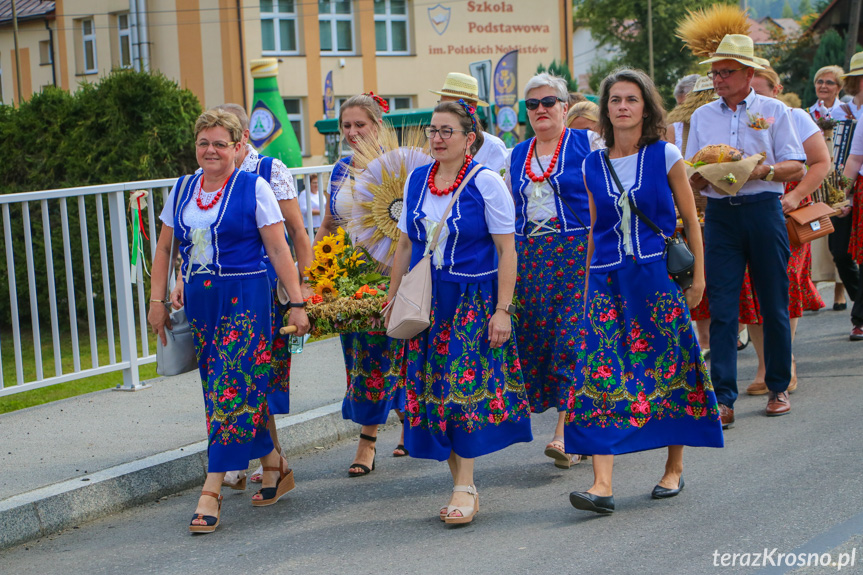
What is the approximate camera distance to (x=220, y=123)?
5.08 m

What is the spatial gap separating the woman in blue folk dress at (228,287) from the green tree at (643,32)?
5399 cm

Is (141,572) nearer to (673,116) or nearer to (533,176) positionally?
(533,176)

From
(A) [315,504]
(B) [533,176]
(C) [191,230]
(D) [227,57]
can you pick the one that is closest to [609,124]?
(B) [533,176]

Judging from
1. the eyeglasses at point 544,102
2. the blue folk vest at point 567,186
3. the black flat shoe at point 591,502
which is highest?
the eyeglasses at point 544,102

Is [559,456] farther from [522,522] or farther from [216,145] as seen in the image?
[216,145]

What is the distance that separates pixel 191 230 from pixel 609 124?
2049 mm

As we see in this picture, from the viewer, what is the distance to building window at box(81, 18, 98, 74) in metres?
39.1

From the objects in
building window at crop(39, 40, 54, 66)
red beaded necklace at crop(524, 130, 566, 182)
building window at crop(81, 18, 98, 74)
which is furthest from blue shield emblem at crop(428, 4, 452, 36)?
red beaded necklace at crop(524, 130, 566, 182)

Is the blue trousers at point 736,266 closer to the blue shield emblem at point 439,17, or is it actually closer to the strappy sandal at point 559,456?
the strappy sandal at point 559,456

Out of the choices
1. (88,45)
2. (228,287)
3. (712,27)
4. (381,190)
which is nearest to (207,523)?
(228,287)

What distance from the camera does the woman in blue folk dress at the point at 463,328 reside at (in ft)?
15.9

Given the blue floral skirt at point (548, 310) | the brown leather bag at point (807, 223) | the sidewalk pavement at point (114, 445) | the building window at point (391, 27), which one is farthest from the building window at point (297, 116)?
→ the blue floral skirt at point (548, 310)

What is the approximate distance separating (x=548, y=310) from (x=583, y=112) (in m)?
1.36

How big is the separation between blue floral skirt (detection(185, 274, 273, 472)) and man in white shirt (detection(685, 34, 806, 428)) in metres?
2.75
